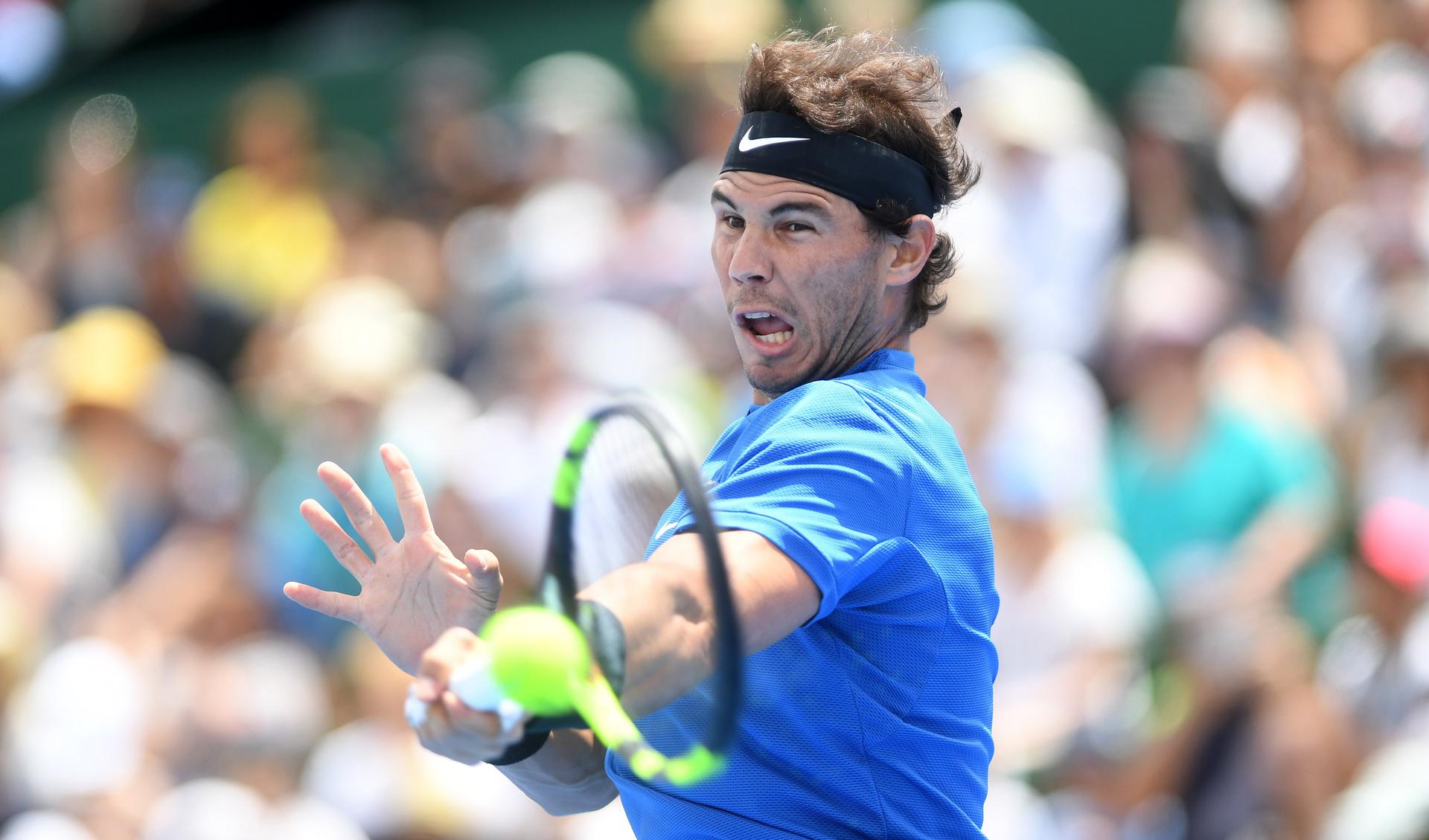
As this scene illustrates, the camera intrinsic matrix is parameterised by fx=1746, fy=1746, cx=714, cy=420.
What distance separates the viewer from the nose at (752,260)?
288cm

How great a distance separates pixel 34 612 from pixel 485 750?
6.04m

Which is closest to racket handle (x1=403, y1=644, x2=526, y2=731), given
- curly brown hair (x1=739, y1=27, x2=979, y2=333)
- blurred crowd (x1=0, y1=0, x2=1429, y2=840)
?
curly brown hair (x1=739, y1=27, x2=979, y2=333)

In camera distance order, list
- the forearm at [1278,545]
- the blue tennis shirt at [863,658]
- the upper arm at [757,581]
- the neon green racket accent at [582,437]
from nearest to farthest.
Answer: the upper arm at [757,581], the blue tennis shirt at [863,658], the neon green racket accent at [582,437], the forearm at [1278,545]

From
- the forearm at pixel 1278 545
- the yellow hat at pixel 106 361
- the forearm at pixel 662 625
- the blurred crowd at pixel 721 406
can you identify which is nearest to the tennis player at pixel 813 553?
the forearm at pixel 662 625

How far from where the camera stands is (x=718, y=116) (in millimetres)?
8109

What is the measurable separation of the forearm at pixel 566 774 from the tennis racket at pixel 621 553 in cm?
32

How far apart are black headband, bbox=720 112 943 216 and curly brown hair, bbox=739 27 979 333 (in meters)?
0.01

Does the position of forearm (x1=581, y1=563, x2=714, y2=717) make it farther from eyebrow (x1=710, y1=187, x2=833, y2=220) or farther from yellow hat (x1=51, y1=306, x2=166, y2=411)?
yellow hat (x1=51, y1=306, x2=166, y2=411)

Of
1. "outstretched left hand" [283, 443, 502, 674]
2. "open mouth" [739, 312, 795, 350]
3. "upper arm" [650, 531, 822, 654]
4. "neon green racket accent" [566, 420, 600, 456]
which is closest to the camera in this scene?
"upper arm" [650, 531, 822, 654]

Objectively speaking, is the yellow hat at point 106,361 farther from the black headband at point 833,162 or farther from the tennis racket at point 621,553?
the black headband at point 833,162

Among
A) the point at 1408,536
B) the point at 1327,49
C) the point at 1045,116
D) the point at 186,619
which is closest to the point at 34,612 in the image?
the point at 186,619

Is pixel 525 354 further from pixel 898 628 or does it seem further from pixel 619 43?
pixel 898 628

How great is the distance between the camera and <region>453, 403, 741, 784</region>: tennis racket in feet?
7.24

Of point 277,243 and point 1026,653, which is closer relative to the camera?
point 1026,653
